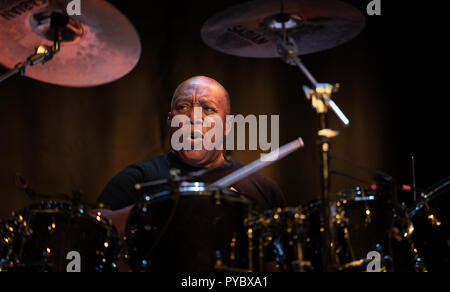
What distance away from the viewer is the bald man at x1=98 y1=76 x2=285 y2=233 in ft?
11.1

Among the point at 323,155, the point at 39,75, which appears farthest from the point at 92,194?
the point at 323,155

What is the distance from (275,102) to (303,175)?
19.7 inches

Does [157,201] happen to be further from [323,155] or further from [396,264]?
[396,264]

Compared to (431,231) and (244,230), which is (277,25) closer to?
(244,230)

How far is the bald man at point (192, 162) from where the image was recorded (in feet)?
11.1

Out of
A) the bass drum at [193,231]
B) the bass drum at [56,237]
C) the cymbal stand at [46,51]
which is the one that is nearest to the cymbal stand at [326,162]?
the bass drum at [193,231]

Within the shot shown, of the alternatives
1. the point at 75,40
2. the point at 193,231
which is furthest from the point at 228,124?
the point at 193,231

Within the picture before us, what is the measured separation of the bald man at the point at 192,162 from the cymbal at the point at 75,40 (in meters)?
0.40

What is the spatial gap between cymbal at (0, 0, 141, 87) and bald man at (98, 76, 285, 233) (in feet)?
1.30

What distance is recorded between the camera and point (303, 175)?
372 centimetres

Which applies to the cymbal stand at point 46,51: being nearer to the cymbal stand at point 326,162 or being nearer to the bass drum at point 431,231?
the cymbal stand at point 326,162

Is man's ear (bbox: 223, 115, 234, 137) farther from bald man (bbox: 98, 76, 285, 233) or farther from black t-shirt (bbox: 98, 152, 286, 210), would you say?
black t-shirt (bbox: 98, 152, 286, 210)

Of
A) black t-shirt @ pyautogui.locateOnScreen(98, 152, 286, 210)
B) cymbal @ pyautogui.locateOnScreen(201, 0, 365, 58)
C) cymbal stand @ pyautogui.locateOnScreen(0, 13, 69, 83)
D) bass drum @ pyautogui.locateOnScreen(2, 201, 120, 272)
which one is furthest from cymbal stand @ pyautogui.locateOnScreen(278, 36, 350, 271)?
cymbal stand @ pyautogui.locateOnScreen(0, 13, 69, 83)

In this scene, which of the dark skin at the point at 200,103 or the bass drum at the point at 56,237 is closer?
the bass drum at the point at 56,237
